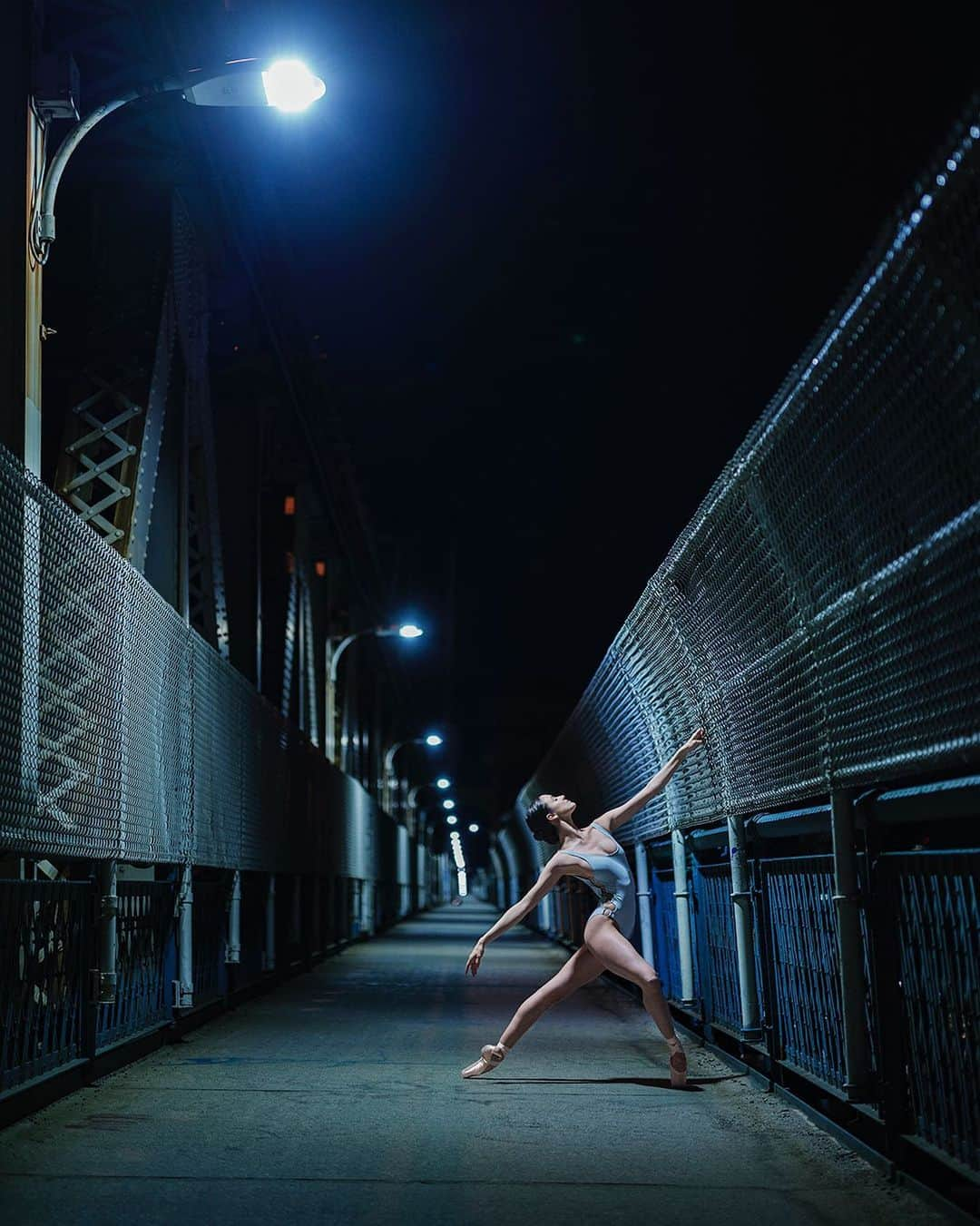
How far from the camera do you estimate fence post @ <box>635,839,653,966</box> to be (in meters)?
14.8

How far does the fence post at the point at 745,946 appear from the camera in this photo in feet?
31.0

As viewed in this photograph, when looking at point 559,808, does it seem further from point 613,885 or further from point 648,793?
point 613,885

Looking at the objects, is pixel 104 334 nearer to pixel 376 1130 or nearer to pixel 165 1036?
pixel 165 1036

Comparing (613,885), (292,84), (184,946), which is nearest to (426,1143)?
(613,885)

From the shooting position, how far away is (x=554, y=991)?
9.70m

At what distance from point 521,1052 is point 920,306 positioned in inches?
313

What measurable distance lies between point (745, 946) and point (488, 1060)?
171 cm

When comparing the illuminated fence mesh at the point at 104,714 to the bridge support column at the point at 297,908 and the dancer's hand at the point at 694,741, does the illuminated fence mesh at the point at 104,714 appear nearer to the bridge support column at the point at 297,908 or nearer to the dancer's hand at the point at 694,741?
the dancer's hand at the point at 694,741

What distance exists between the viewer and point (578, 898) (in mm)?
23703

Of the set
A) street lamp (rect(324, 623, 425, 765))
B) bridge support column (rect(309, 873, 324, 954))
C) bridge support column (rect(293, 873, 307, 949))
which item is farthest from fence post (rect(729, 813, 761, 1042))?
street lamp (rect(324, 623, 425, 765))

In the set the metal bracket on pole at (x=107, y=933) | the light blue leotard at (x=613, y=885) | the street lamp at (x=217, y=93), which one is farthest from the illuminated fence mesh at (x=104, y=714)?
the light blue leotard at (x=613, y=885)

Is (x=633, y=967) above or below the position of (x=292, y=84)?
below

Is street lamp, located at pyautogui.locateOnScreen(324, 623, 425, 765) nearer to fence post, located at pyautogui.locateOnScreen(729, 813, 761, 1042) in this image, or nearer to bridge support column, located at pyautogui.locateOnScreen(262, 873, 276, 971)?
bridge support column, located at pyautogui.locateOnScreen(262, 873, 276, 971)

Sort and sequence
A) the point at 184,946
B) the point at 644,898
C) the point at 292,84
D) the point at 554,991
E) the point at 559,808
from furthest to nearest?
the point at 644,898
the point at 184,946
the point at 292,84
the point at 559,808
the point at 554,991
